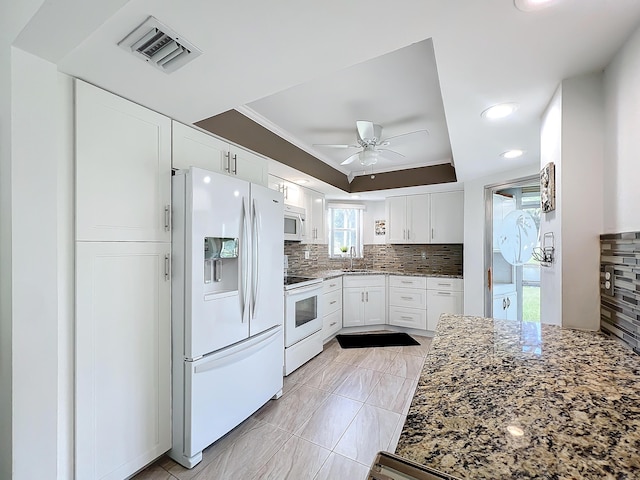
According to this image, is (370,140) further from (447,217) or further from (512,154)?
(447,217)

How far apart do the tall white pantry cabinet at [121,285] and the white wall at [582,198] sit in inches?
84.7

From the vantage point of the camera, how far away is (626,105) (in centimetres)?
117

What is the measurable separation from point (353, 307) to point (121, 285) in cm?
326

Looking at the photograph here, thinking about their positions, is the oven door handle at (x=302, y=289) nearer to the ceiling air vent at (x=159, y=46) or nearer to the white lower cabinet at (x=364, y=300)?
the white lower cabinet at (x=364, y=300)

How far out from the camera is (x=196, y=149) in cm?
205

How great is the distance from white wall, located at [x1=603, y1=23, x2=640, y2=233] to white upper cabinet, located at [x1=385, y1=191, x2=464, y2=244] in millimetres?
3023

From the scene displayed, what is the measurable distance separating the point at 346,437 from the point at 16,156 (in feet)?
7.71

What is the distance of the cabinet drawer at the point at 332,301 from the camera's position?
389 cm

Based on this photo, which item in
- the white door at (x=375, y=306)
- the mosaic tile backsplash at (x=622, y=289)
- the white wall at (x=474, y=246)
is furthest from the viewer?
the white door at (x=375, y=306)

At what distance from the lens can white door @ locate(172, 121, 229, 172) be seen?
6.30ft

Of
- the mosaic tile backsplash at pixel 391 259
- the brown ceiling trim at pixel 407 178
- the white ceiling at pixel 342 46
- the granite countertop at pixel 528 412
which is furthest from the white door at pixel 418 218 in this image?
the granite countertop at pixel 528 412

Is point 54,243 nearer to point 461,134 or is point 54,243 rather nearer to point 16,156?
point 16,156

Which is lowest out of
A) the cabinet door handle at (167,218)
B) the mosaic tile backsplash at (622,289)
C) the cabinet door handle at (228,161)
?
the mosaic tile backsplash at (622,289)

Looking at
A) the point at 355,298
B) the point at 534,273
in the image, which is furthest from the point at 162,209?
the point at 534,273
